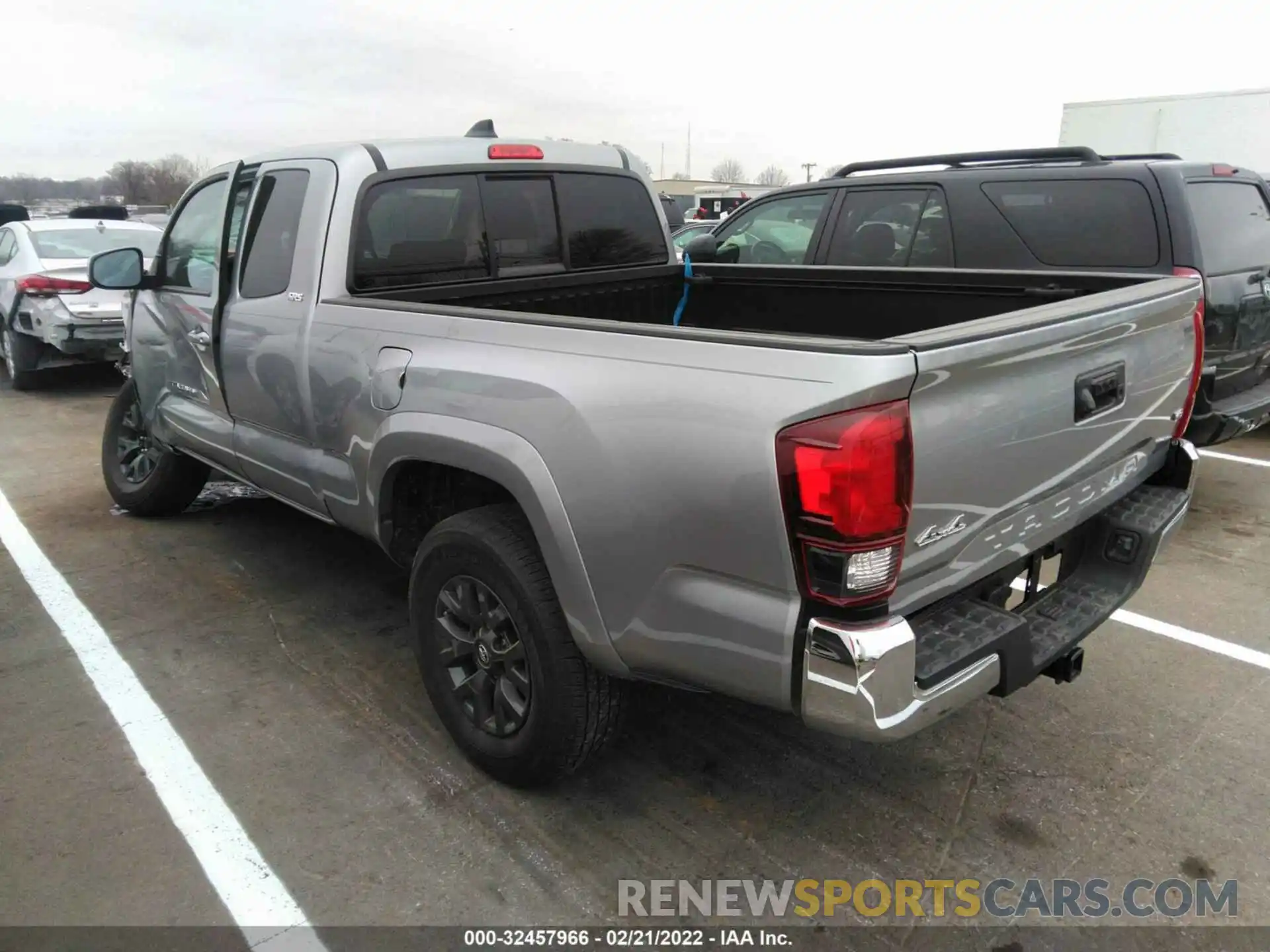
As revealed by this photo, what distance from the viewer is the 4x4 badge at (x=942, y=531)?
2.00m

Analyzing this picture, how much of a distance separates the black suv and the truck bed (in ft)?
1.95

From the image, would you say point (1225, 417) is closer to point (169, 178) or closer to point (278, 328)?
point (278, 328)

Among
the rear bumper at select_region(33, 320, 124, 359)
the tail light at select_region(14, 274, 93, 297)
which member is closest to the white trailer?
the rear bumper at select_region(33, 320, 124, 359)

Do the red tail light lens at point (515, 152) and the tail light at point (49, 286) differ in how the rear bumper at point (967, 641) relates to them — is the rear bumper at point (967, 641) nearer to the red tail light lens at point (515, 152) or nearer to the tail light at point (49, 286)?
the red tail light lens at point (515, 152)

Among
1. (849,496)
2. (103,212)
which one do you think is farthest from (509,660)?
(103,212)

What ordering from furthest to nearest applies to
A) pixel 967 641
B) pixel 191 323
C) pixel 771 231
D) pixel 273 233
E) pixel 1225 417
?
pixel 771 231
pixel 1225 417
pixel 191 323
pixel 273 233
pixel 967 641

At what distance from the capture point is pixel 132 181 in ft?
118

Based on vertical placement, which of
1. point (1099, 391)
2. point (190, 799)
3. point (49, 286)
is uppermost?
point (1099, 391)

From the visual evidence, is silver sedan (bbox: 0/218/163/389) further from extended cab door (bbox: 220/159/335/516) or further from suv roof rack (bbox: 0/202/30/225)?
suv roof rack (bbox: 0/202/30/225)

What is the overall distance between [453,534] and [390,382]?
567 millimetres

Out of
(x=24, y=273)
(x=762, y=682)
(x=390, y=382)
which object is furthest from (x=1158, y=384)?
(x=24, y=273)

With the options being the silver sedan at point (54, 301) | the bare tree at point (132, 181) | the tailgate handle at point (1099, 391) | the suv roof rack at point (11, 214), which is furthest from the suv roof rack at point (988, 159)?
the bare tree at point (132, 181)

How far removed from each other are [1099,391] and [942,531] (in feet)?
2.44

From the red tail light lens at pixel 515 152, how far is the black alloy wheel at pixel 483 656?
1.87m
